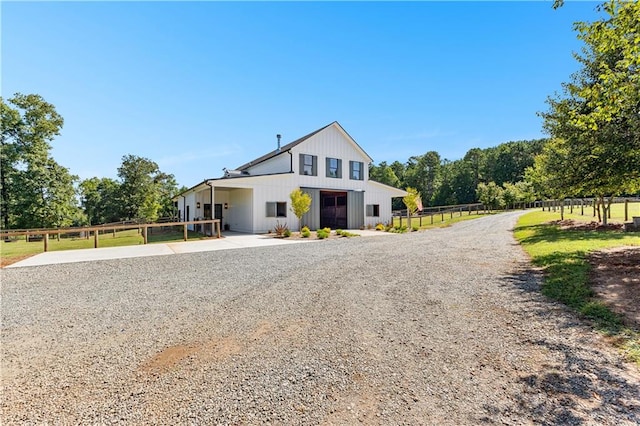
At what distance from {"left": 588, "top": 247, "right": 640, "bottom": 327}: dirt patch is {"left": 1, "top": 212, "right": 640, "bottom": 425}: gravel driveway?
0.86 m

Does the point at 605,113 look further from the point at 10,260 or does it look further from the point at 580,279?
the point at 10,260

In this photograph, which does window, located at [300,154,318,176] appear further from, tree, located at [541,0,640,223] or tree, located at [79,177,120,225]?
tree, located at [79,177,120,225]

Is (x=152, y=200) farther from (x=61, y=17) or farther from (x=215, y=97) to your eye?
(x=61, y=17)

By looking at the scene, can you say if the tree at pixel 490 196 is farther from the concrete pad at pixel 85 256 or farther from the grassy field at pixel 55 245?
the concrete pad at pixel 85 256

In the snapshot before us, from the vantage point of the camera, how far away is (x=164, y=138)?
20672 mm

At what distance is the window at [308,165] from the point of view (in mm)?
20344

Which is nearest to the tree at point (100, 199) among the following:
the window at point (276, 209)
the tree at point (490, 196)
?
the window at point (276, 209)

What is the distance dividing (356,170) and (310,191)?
4760 mm

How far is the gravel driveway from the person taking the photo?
7.66ft

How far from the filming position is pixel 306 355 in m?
3.23

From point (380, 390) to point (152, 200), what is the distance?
3839 centimetres

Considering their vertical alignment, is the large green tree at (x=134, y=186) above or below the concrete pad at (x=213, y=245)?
above

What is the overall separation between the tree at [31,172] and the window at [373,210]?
93.4 feet

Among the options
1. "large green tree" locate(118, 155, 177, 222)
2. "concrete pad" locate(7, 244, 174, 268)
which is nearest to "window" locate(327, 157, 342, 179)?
"concrete pad" locate(7, 244, 174, 268)
